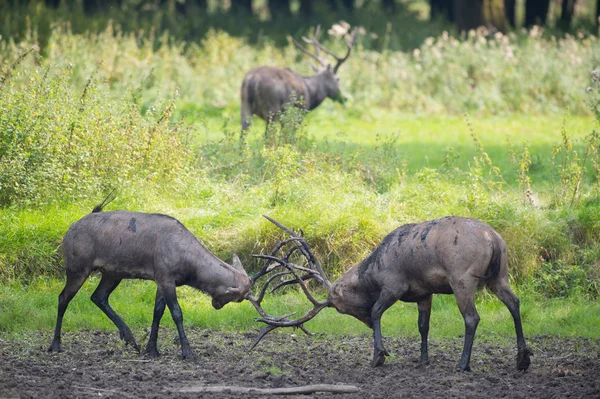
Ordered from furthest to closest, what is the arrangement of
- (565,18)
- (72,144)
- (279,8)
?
(279,8)
(565,18)
(72,144)

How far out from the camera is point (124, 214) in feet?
31.7

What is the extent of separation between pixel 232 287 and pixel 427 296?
1.91 m

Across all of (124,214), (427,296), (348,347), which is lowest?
(348,347)

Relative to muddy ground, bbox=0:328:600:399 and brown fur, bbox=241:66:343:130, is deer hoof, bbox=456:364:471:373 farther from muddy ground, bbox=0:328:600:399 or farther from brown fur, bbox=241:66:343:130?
brown fur, bbox=241:66:343:130

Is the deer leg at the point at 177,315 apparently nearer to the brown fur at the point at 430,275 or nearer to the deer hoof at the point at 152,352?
the deer hoof at the point at 152,352

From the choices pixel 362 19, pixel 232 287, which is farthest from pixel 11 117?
pixel 362 19

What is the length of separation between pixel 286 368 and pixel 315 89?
35.2ft

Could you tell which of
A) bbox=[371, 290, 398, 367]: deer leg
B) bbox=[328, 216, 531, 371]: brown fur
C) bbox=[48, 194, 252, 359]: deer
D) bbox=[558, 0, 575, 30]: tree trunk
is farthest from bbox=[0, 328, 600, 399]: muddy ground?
bbox=[558, 0, 575, 30]: tree trunk

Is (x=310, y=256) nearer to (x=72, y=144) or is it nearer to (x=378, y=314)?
(x=378, y=314)

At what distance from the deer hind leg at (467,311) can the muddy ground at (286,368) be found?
0.44ft

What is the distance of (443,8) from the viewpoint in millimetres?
40844

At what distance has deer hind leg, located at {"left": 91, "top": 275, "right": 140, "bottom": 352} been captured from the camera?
9.59 metres

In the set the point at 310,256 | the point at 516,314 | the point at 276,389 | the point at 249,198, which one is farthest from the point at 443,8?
the point at 276,389

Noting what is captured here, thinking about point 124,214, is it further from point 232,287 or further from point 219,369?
point 219,369
